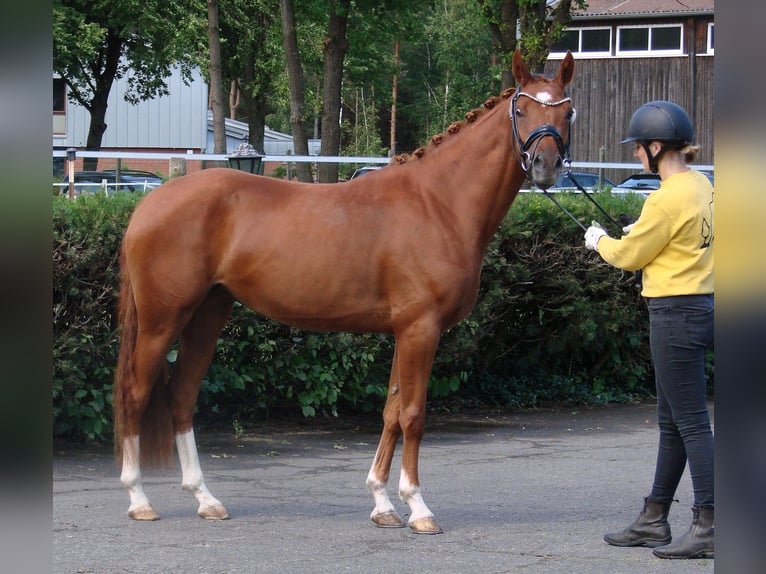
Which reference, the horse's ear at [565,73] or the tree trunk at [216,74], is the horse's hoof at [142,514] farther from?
the tree trunk at [216,74]

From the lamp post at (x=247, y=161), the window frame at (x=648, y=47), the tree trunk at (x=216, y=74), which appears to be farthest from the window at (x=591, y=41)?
the lamp post at (x=247, y=161)

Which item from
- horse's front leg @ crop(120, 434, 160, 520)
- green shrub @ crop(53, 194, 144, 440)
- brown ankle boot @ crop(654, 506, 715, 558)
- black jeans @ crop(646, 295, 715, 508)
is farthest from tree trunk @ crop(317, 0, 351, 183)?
brown ankle boot @ crop(654, 506, 715, 558)

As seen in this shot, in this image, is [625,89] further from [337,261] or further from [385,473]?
[385,473]

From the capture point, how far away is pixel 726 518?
43.0 inches

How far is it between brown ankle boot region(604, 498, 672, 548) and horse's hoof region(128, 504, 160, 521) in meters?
2.45

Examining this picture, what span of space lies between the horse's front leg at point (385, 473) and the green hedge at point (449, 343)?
2.29m

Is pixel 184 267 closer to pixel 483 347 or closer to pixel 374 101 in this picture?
pixel 483 347

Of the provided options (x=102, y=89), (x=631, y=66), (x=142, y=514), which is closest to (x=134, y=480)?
(x=142, y=514)

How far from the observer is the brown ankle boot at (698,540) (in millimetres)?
4746

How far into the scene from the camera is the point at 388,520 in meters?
5.43

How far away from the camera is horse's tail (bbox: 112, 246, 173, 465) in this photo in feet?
18.2

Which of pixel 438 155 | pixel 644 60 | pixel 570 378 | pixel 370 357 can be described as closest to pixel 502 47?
pixel 570 378

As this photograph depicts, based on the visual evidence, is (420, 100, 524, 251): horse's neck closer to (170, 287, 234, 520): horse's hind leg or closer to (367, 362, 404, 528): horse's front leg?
(367, 362, 404, 528): horse's front leg

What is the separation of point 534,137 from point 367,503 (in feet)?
7.88
